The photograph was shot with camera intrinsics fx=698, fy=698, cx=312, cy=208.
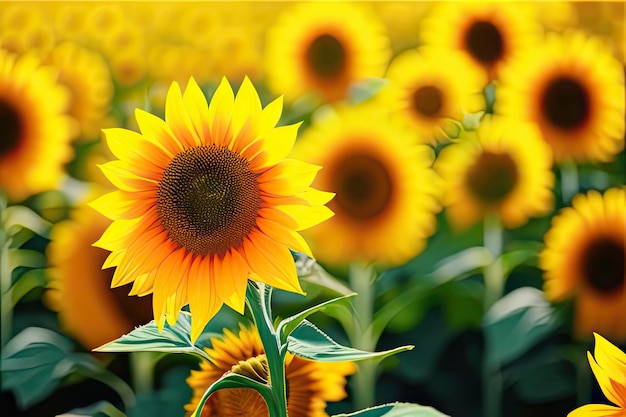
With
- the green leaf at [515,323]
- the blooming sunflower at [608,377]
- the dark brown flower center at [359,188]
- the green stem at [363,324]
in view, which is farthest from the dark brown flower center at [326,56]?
the blooming sunflower at [608,377]

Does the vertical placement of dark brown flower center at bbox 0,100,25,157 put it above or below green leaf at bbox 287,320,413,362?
above

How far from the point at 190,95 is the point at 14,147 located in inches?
8.3

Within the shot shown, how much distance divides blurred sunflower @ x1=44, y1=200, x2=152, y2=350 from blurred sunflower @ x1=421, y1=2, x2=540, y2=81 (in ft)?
1.46

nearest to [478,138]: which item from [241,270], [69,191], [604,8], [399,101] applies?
[399,101]

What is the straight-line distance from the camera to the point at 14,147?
780mm

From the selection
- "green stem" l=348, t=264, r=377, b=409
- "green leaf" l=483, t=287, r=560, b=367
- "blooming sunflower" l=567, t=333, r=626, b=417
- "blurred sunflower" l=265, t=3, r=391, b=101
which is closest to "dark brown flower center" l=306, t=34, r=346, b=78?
"blurred sunflower" l=265, t=3, r=391, b=101

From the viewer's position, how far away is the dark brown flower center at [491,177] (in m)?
0.80

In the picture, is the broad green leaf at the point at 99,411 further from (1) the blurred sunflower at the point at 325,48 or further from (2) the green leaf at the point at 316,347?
(1) the blurred sunflower at the point at 325,48

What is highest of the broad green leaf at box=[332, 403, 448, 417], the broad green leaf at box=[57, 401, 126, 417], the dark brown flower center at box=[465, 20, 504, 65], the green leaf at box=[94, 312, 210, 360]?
the dark brown flower center at box=[465, 20, 504, 65]

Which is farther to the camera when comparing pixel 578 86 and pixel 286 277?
pixel 578 86

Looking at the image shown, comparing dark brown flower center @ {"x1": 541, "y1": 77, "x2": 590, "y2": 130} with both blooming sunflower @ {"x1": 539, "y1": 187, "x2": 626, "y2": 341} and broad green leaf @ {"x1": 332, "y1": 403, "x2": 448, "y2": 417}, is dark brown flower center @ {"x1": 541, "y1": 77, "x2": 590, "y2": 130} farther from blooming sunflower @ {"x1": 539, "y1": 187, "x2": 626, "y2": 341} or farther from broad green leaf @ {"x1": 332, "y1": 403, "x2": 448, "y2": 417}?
broad green leaf @ {"x1": 332, "y1": 403, "x2": 448, "y2": 417}

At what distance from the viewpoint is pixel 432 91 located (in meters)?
0.79

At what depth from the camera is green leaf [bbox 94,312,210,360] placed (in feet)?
2.24

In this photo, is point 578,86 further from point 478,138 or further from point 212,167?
point 212,167
